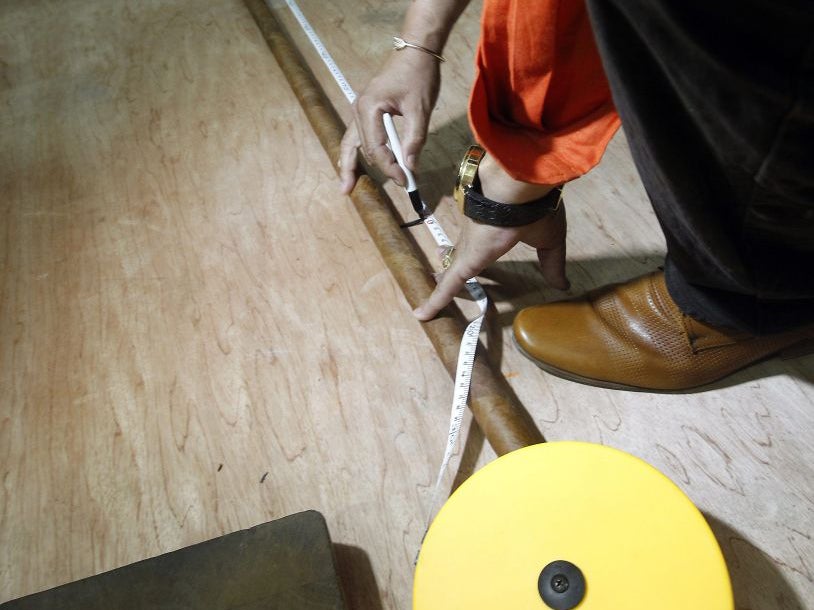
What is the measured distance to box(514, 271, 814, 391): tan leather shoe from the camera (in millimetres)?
977

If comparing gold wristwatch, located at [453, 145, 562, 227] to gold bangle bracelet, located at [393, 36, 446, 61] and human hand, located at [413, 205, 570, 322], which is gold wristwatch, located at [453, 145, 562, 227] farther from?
gold bangle bracelet, located at [393, 36, 446, 61]

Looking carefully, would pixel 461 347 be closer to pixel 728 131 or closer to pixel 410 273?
A: pixel 410 273

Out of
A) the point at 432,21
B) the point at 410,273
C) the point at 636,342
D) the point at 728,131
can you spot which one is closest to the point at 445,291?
the point at 410,273

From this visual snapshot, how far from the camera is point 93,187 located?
4.85ft

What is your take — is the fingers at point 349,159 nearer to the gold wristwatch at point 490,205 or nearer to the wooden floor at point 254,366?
the wooden floor at point 254,366

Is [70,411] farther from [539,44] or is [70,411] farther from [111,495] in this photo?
[539,44]

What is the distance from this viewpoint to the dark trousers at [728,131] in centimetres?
50

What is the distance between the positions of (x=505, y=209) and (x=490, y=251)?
0.29 ft

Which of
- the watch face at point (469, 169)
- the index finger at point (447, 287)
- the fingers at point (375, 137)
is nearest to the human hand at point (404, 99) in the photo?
the fingers at point (375, 137)

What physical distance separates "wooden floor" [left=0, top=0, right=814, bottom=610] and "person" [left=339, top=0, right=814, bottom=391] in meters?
0.10

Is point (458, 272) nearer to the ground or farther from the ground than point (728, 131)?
nearer to the ground

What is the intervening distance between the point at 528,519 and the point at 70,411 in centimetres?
89

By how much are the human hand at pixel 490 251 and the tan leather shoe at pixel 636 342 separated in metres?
0.10

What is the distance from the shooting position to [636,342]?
101 cm
